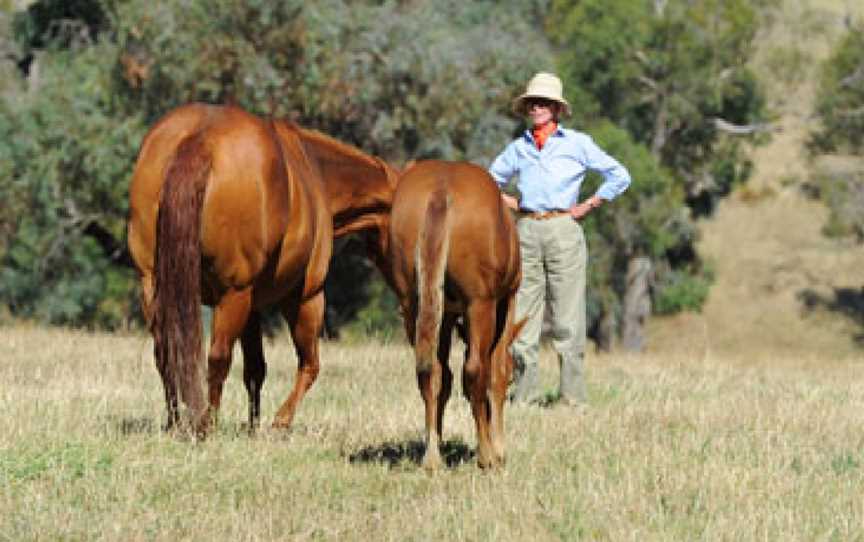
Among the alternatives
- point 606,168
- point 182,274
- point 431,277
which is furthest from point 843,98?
point 431,277

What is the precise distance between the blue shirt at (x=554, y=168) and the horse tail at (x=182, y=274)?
109 inches

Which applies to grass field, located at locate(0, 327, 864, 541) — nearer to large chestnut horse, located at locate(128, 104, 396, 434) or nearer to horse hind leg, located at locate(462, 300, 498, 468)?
horse hind leg, located at locate(462, 300, 498, 468)

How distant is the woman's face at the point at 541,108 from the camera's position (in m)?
9.41

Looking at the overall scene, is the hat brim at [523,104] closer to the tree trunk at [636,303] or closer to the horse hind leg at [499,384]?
the horse hind leg at [499,384]

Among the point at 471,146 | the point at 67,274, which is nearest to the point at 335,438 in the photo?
the point at 471,146

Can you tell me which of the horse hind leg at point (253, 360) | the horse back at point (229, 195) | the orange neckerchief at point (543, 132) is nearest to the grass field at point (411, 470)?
the horse hind leg at point (253, 360)

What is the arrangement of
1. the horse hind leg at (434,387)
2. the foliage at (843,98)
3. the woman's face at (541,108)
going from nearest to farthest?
the horse hind leg at (434,387) → the woman's face at (541,108) → the foliage at (843,98)

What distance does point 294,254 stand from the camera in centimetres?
817

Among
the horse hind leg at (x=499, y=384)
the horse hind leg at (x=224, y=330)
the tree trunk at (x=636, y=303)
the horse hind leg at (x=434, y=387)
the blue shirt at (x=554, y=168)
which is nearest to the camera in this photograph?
the horse hind leg at (x=434, y=387)

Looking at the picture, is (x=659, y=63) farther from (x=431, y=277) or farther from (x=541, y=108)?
(x=431, y=277)

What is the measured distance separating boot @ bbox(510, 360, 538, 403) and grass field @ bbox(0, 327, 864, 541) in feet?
1.60

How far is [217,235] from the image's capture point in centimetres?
763

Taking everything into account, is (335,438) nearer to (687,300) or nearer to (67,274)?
(67,274)

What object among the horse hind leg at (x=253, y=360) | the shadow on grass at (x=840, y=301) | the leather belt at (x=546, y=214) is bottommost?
the shadow on grass at (x=840, y=301)
